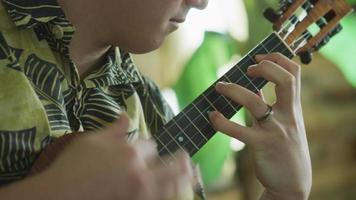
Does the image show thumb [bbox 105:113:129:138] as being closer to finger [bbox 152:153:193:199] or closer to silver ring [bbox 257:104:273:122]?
finger [bbox 152:153:193:199]

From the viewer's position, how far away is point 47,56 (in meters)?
0.76

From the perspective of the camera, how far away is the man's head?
0.82 m

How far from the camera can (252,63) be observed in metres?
0.92

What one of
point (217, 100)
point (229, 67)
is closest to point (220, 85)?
point (217, 100)

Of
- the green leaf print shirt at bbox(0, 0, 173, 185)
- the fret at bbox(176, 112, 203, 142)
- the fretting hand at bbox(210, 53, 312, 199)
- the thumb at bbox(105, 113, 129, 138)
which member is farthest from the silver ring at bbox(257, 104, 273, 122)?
the thumb at bbox(105, 113, 129, 138)

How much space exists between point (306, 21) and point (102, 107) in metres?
0.45

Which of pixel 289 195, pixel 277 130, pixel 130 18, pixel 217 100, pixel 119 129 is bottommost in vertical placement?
pixel 289 195

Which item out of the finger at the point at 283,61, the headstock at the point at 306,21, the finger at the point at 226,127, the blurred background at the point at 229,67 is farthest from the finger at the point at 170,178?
the blurred background at the point at 229,67

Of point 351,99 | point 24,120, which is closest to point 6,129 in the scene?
point 24,120

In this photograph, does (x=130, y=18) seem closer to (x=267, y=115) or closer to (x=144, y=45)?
(x=144, y=45)

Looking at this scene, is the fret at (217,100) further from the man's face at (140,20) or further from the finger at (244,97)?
the man's face at (140,20)

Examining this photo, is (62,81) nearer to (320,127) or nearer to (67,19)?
(67,19)

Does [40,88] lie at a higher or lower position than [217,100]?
higher

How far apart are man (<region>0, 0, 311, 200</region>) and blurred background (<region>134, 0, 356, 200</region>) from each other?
1.41ft
